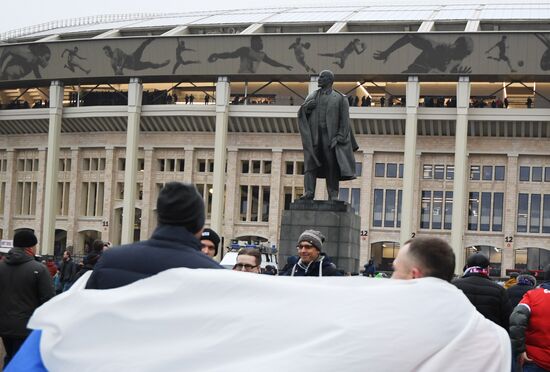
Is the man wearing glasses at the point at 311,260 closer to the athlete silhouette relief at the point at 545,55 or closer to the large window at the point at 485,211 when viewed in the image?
the athlete silhouette relief at the point at 545,55

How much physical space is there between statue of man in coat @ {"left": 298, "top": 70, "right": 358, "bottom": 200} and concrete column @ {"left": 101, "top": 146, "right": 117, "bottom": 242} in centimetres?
4143

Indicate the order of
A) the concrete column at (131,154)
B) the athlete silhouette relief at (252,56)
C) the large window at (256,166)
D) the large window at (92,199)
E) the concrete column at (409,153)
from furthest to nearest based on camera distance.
→ the large window at (92,199) → the large window at (256,166) → the concrete column at (131,154) → the athlete silhouette relief at (252,56) → the concrete column at (409,153)

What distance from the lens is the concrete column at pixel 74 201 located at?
56188 mm

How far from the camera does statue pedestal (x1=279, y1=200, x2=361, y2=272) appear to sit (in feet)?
46.4

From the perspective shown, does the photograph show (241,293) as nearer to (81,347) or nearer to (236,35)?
(81,347)

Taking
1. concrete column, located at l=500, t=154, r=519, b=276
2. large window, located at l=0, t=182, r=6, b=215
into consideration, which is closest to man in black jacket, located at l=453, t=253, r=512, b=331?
concrete column, located at l=500, t=154, r=519, b=276

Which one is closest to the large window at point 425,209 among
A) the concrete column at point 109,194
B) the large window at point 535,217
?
the large window at point 535,217

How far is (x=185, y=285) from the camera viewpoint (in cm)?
354

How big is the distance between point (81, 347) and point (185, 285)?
43 centimetres

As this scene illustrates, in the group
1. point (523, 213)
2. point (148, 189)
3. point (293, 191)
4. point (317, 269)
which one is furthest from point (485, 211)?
point (317, 269)

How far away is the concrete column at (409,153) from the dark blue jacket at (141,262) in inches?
1758

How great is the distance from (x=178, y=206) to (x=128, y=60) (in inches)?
1900

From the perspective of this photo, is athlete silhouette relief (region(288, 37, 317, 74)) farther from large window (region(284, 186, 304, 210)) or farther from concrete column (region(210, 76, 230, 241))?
large window (region(284, 186, 304, 210))

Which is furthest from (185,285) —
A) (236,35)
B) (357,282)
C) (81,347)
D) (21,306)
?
(236,35)
